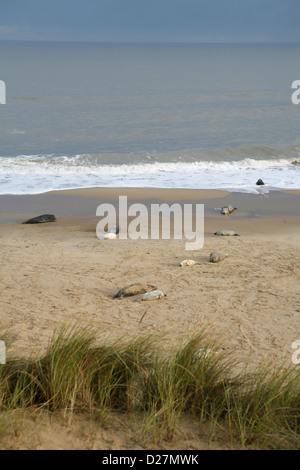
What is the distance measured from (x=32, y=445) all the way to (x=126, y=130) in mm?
22779

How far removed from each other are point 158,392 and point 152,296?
2891 mm

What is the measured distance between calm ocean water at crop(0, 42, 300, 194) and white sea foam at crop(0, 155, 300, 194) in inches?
1.1

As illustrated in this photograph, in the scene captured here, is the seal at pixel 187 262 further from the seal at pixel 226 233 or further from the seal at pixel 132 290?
the seal at pixel 226 233

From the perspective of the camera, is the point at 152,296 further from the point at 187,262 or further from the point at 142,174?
the point at 142,174

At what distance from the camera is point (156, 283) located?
7.27m

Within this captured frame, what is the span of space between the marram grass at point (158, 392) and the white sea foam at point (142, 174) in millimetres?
10343

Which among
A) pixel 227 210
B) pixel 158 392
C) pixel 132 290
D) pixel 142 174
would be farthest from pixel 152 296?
pixel 142 174

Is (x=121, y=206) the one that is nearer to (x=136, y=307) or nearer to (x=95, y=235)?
(x=95, y=235)

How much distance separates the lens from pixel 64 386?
379cm

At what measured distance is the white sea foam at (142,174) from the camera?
1490cm

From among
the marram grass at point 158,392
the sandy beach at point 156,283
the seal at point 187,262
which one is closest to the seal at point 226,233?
the sandy beach at point 156,283

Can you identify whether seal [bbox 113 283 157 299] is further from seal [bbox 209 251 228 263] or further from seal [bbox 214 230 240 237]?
seal [bbox 214 230 240 237]

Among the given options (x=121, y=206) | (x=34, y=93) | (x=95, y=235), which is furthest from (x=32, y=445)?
(x=34, y=93)

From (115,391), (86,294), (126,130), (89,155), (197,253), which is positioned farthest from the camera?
(126,130)
